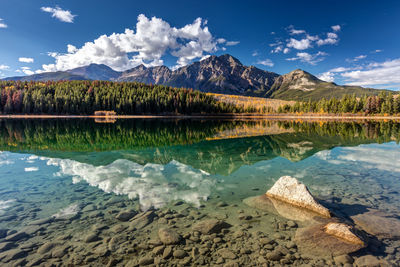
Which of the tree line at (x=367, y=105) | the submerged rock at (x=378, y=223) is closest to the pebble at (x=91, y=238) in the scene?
the submerged rock at (x=378, y=223)

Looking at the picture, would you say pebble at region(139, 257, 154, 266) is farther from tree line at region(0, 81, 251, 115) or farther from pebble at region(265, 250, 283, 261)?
tree line at region(0, 81, 251, 115)

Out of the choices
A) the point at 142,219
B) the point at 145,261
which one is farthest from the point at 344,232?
the point at 142,219

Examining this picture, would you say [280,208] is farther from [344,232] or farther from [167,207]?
[167,207]

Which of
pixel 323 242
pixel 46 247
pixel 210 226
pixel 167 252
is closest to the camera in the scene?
pixel 167 252

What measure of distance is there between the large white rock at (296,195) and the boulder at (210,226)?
4593mm

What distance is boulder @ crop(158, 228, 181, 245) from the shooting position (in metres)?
8.51

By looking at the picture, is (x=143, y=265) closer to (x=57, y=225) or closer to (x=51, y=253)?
(x=51, y=253)

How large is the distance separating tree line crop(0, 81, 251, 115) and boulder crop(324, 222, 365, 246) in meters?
174

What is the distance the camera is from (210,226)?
9.72 m

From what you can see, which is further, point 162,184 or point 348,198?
point 162,184

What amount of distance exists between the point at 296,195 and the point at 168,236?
310 inches

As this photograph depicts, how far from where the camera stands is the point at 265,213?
11188mm

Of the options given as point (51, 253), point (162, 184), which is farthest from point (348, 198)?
point (51, 253)

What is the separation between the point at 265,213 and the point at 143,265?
6927 mm
